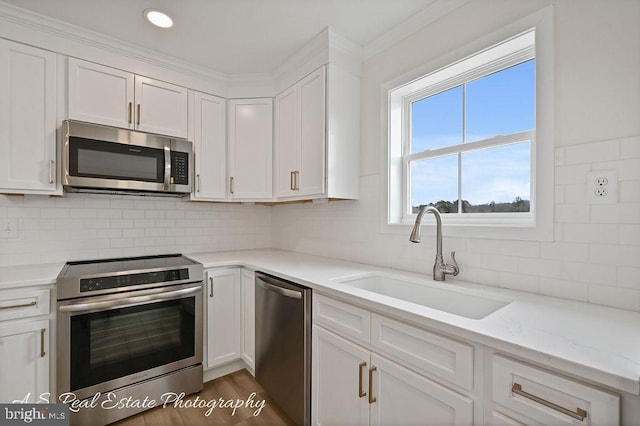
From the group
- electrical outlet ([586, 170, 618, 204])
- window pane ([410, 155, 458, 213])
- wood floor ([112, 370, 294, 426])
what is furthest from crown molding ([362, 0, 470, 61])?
wood floor ([112, 370, 294, 426])

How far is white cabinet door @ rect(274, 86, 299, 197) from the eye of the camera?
2365 millimetres

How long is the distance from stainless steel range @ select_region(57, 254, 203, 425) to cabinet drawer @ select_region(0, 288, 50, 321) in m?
0.09

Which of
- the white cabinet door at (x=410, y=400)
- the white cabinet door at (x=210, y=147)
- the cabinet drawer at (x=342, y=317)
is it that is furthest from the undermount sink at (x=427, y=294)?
the white cabinet door at (x=210, y=147)

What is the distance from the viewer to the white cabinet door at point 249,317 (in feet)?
7.13

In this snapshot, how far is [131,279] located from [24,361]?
0.62 meters

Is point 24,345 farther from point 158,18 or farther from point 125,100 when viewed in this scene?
point 158,18

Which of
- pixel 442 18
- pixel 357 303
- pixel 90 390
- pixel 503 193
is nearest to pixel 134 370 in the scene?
pixel 90 390

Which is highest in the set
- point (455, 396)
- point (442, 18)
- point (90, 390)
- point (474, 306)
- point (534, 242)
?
point (442, 18)

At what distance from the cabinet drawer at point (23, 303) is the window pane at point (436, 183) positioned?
2.25 meters

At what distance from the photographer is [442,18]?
5.68ft

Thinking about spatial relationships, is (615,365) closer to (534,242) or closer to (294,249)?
(534,242)

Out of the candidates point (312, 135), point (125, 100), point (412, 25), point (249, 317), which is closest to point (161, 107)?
point (125, 100)

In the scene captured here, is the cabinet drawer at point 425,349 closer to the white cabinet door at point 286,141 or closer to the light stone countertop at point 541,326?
the light stone countertop at point 541,326

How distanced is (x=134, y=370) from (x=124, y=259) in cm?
87
